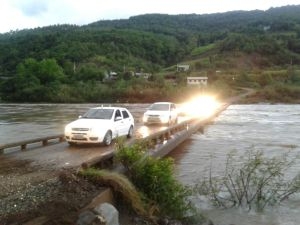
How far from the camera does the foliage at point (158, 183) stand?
11203 mm

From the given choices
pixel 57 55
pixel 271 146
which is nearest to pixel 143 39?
pixel 57 55

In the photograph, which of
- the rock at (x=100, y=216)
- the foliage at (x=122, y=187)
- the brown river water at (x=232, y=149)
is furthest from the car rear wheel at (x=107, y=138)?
the rock at (x=100, y=216)

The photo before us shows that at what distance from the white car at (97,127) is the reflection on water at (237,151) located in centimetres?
303

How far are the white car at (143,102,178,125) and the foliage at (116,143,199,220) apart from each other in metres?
17.8

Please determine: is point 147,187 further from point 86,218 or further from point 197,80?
point 197,80

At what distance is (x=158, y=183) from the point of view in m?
11.4

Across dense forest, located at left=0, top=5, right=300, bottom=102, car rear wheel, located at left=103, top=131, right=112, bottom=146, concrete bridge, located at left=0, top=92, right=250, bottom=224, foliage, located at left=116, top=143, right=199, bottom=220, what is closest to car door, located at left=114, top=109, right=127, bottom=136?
car rear wheel, located at left=103, top=131, right=112, bottom=146

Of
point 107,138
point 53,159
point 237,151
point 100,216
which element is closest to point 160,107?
point 237,151

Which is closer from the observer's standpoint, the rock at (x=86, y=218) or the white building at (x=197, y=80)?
the rock at (x=86, y=218)

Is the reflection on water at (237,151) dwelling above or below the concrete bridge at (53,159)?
below

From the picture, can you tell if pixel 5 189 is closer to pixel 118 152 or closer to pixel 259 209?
pixel 118 152

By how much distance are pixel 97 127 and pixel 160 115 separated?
12.1 metres

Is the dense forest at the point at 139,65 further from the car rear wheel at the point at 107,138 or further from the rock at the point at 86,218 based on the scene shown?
the rock at the point at 86,218

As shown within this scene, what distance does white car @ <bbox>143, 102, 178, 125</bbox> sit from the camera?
98.2 ft
